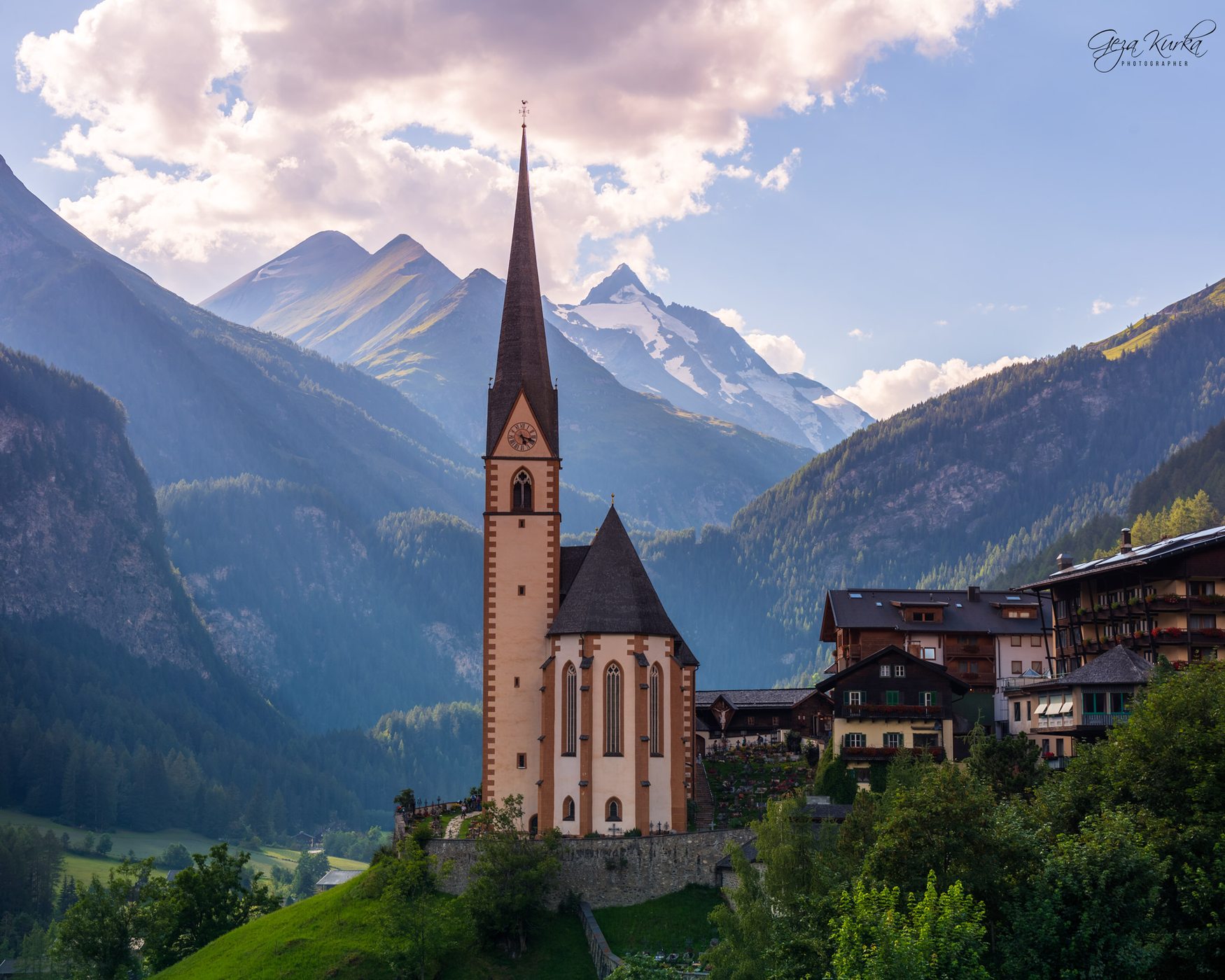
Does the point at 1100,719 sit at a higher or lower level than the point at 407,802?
higher

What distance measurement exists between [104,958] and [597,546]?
44.4 meters

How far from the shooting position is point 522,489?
351 feet

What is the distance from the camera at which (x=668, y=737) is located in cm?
9819

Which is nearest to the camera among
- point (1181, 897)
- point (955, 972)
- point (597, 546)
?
point (955, 972)

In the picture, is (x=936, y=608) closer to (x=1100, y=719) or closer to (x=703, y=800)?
(x=703, y=800)

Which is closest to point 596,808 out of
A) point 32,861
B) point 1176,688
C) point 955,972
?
point 1176,688

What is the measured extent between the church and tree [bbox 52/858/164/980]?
26.9m

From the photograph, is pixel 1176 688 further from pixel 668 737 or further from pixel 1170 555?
pixel 668 737

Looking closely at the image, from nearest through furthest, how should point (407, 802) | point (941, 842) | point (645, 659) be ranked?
1. point (941, 842)
2. point (645, 659)
3. point (407, 802)

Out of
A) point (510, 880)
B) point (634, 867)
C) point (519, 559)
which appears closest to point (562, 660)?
point (519, 559)

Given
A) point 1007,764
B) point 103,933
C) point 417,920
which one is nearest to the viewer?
point 1007,764

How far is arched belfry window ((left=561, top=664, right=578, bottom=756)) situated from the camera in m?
98.2

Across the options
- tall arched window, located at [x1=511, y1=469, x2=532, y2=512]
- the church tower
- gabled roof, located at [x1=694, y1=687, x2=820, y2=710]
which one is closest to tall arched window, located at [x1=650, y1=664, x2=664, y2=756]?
the church tower

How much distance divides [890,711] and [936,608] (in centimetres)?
1950
